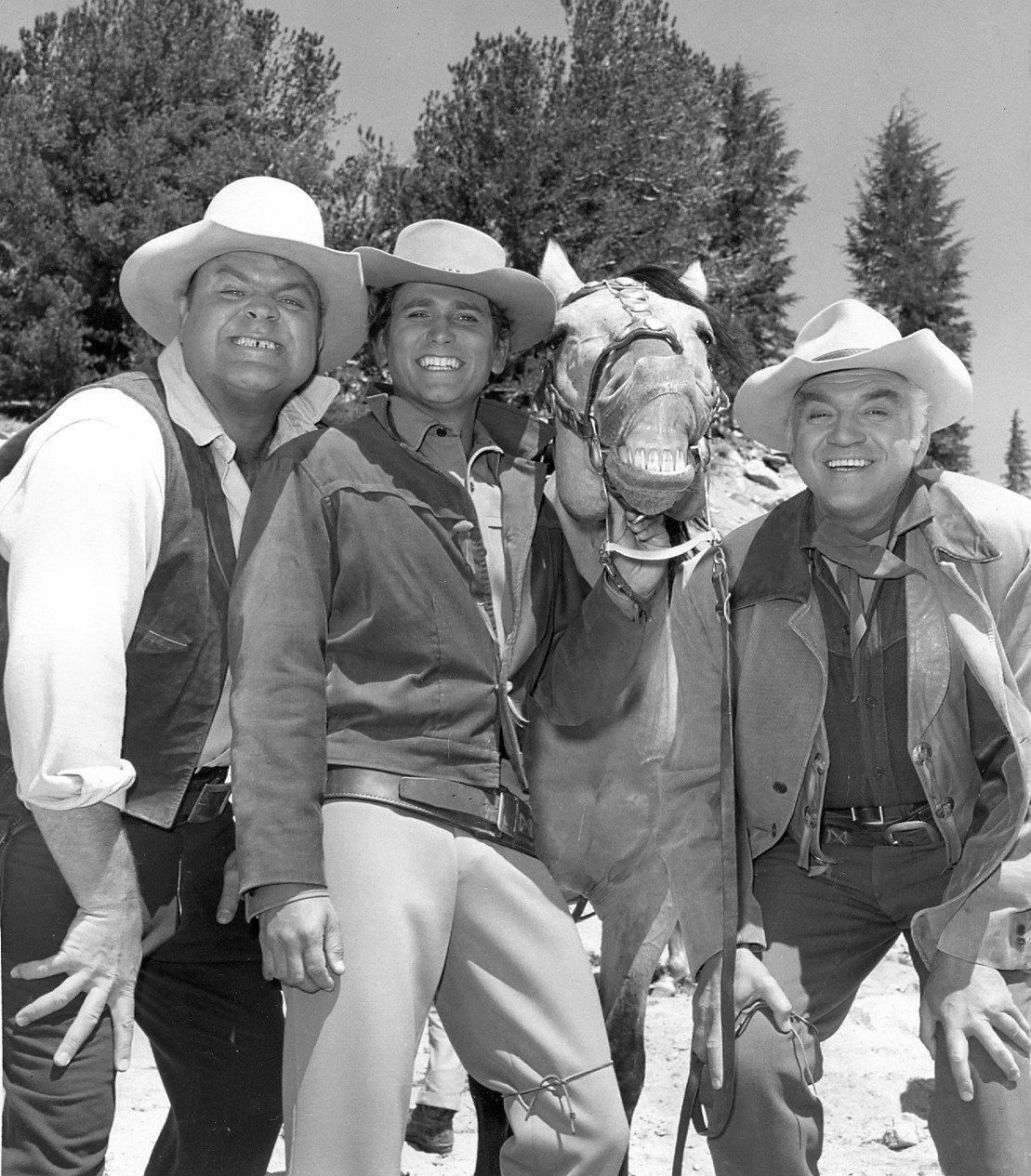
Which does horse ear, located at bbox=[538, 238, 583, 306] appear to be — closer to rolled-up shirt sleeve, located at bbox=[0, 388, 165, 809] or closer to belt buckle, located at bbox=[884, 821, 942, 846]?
rolled-up shirt sleeve, located at bbox=[0, 388, 165, 809]

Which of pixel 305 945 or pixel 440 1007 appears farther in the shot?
pixel 440 1007

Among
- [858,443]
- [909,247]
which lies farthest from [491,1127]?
[909,247]

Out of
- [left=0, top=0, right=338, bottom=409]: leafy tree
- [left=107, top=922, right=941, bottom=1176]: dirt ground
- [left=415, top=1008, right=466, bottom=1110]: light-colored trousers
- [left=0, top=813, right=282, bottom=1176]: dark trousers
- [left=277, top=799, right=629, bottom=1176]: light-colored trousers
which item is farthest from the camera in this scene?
[left=0, top=0, right=338, bottom=409]: leafy tree

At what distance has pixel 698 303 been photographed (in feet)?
8.98

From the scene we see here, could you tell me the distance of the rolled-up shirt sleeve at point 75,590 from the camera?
2137 mm

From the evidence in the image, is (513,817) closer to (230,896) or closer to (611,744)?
(611,744)

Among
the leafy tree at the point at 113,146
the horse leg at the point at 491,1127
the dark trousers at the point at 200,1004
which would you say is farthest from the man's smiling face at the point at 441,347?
the leafy tree at the point at 113,146

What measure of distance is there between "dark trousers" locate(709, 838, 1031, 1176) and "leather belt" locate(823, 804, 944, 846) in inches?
0.8

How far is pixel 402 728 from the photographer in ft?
7.52

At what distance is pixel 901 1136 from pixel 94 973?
299 cm

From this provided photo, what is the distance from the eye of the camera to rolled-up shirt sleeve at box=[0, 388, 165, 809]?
214 centimetres

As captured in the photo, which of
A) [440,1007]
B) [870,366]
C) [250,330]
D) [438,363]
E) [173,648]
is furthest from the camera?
[870,366]

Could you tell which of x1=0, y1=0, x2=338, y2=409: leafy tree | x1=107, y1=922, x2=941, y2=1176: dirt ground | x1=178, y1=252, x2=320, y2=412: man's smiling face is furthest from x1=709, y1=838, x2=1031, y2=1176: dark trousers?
x1=0, y1=0, x2=338, y2=409: leafy tree

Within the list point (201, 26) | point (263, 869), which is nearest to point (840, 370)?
point (263, 869)
